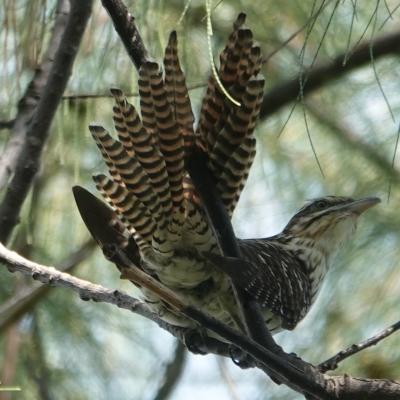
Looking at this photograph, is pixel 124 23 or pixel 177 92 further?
pixel 177 92

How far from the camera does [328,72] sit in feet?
11.4

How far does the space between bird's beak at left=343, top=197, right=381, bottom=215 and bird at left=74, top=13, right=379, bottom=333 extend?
414mm

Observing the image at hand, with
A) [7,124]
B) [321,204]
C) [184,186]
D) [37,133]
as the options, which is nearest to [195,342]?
[184,186]

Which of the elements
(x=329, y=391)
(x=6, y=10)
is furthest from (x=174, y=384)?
(x=329, y=391)

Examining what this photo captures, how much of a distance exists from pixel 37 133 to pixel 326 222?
132 cm

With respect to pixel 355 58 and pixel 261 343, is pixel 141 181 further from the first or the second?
pixel 355 58

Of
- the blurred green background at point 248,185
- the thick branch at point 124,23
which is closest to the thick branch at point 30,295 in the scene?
the blurred green background at point 248,185

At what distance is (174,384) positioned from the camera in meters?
3.62

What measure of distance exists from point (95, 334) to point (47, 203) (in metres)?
0.65

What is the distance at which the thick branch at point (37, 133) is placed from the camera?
2.77 meters

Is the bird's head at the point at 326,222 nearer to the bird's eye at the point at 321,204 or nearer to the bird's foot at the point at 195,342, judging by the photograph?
the bird's eye at the point at 321,204

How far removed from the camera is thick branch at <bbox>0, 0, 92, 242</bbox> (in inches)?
109

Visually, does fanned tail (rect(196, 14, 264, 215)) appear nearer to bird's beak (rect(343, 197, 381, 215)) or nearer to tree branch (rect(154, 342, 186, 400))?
bird's beak (rect(343, 197, 381, 215))

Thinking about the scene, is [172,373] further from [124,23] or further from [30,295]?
[124,23]
